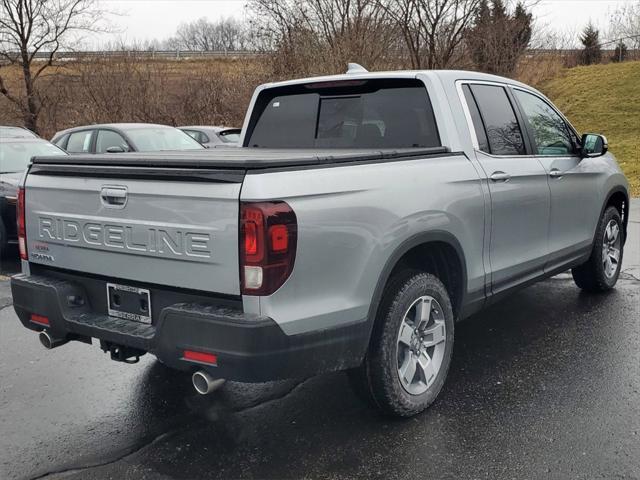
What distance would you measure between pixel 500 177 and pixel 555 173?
0.91 m

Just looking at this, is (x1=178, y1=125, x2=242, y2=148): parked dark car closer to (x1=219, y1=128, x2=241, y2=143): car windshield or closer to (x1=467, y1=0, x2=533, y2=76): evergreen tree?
(x1=219, y1=128, x2=241, y2=143): car windshield

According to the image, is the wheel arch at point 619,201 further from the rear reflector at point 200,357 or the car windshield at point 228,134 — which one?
the car windshield at point 228,134

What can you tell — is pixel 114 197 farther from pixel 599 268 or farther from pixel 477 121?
pixel 599 268

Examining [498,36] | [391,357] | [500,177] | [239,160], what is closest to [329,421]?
[391,357]

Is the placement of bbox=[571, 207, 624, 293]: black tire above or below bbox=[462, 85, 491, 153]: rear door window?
below

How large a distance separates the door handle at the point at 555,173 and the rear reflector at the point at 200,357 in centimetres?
312

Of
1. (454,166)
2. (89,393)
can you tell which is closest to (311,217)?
(454,166)

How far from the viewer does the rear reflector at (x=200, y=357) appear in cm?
287

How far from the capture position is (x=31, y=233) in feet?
12.1

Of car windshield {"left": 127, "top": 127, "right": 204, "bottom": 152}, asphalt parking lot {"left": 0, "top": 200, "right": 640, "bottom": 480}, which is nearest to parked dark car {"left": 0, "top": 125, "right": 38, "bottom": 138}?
car windshield {"left": 127, "top": 127, "right": 204, "bottom": 152}

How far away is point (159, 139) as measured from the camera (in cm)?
1111

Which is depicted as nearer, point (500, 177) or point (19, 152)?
point (500, 177)

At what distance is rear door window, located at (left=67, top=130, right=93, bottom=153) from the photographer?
1155 centimetres

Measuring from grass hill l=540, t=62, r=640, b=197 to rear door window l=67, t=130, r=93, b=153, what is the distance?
13.9 m
